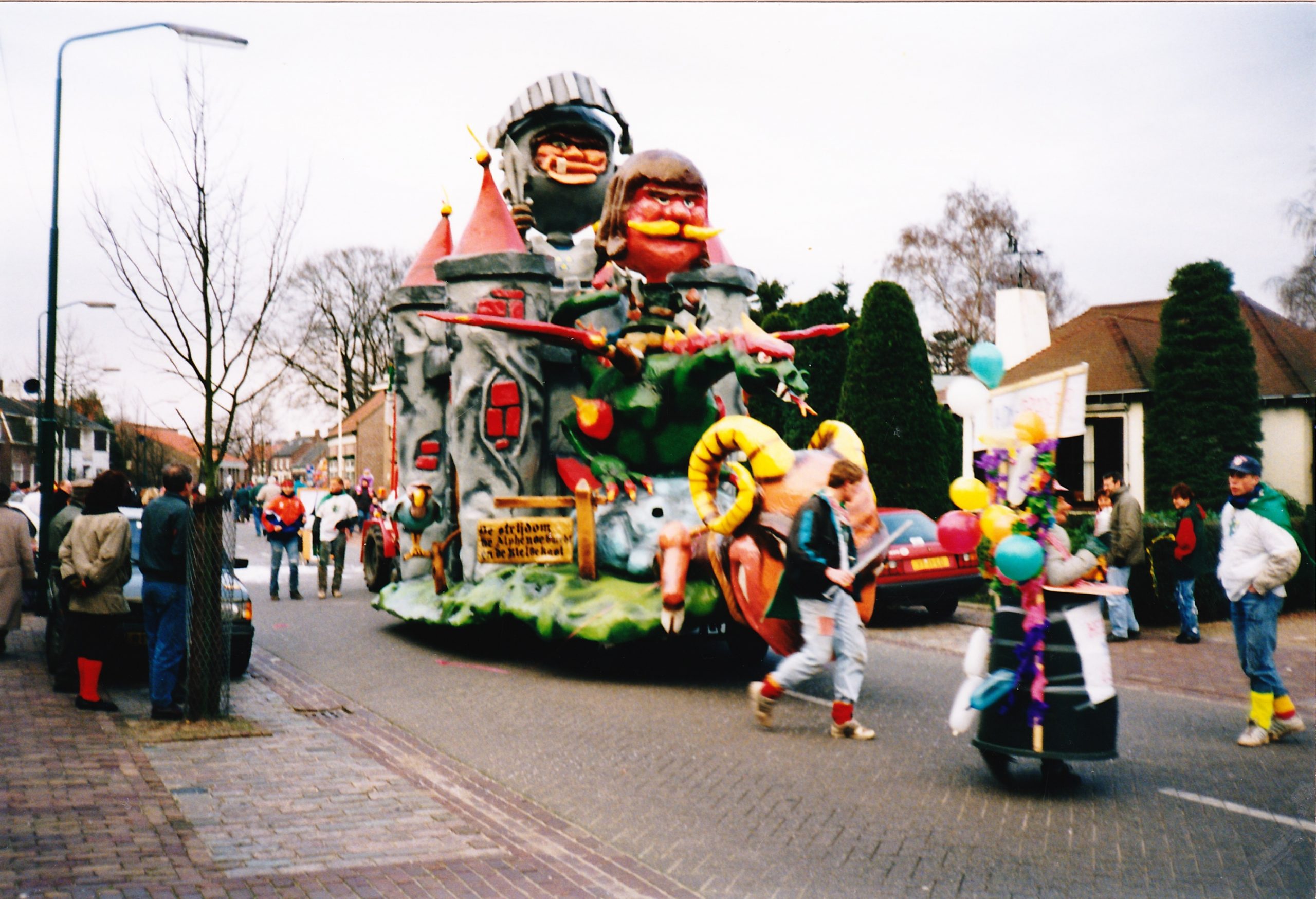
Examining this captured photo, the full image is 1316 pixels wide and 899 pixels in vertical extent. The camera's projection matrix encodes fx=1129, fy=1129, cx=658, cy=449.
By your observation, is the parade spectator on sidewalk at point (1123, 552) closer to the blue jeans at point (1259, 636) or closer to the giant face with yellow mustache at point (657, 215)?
the blue jeans at point (1259, 636)

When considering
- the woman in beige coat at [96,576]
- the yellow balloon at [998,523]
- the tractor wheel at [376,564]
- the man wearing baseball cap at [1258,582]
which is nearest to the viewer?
the yellow balloon at [998,523]

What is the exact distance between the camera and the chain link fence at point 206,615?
26.0 ft

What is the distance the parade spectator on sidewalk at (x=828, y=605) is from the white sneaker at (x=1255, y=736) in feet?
7.95

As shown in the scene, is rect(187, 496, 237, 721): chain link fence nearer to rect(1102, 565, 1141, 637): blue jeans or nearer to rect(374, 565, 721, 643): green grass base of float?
rect(374, 565, 721, 643): green grass base of float

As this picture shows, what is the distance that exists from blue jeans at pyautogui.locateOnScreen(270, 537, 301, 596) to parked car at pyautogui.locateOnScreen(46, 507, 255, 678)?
18.7 feet

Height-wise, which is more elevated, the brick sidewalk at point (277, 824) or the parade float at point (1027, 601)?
the parade float at point (1027, 601)

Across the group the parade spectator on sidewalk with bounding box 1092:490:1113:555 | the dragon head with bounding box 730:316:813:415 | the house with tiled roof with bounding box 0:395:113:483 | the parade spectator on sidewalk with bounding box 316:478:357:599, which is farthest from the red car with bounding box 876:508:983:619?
the house with tiled roof with bounding box 0:395:113:483

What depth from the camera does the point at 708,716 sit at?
8.35 meters

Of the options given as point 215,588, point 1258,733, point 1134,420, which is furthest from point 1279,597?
point 1134,420

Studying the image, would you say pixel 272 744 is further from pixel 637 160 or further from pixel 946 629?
pixel 946 629

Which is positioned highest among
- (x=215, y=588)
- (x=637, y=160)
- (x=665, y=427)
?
(x=637, y=160)

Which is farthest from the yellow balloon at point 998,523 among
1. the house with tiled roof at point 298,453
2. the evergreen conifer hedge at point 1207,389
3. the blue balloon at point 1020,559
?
the house with tiled roof at point 298,453

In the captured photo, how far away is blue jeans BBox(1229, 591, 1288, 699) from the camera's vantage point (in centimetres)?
734

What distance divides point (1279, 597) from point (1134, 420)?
14403mm
